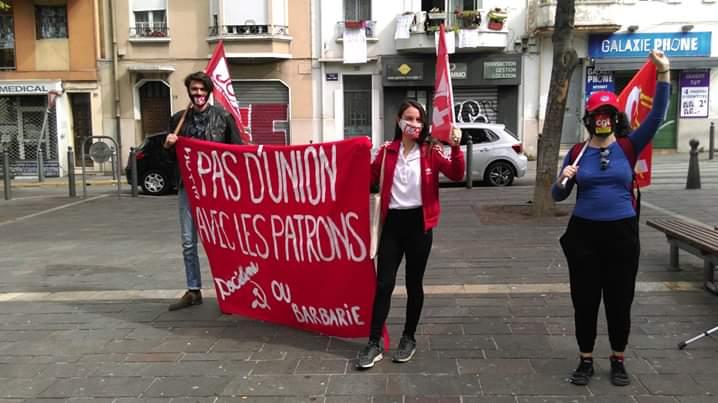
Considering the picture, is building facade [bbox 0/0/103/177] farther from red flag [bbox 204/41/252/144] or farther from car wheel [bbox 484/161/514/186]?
red flag [bbox 204/41/252/144]

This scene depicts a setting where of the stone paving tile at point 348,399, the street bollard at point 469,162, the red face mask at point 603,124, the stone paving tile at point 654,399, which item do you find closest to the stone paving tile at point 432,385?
the stone paving tile at point 348,399

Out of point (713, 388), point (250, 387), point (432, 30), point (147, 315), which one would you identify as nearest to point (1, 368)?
point (147, 315)

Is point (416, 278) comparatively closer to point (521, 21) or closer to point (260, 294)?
point (260, 294)

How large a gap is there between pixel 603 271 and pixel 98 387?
3.09 m

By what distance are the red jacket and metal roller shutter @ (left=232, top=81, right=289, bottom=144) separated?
64.8 feet

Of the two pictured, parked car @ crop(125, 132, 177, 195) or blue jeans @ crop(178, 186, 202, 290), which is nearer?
blue jeans @ crop(178, 186, 202, 290)

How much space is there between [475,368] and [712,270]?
2.82 meters

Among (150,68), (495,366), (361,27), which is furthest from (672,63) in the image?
(495,366)

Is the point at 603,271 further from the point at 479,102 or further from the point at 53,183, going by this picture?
the point at 479,102

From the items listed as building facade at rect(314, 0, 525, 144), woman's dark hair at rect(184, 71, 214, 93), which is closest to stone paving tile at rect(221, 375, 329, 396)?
woman's dark hair at rect(184, 71, 214, 93)

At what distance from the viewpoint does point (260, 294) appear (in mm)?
4980

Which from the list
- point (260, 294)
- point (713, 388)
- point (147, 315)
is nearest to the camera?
point (713, 388)

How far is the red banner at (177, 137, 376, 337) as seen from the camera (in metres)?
4.36

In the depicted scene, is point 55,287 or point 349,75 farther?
point 349,75
